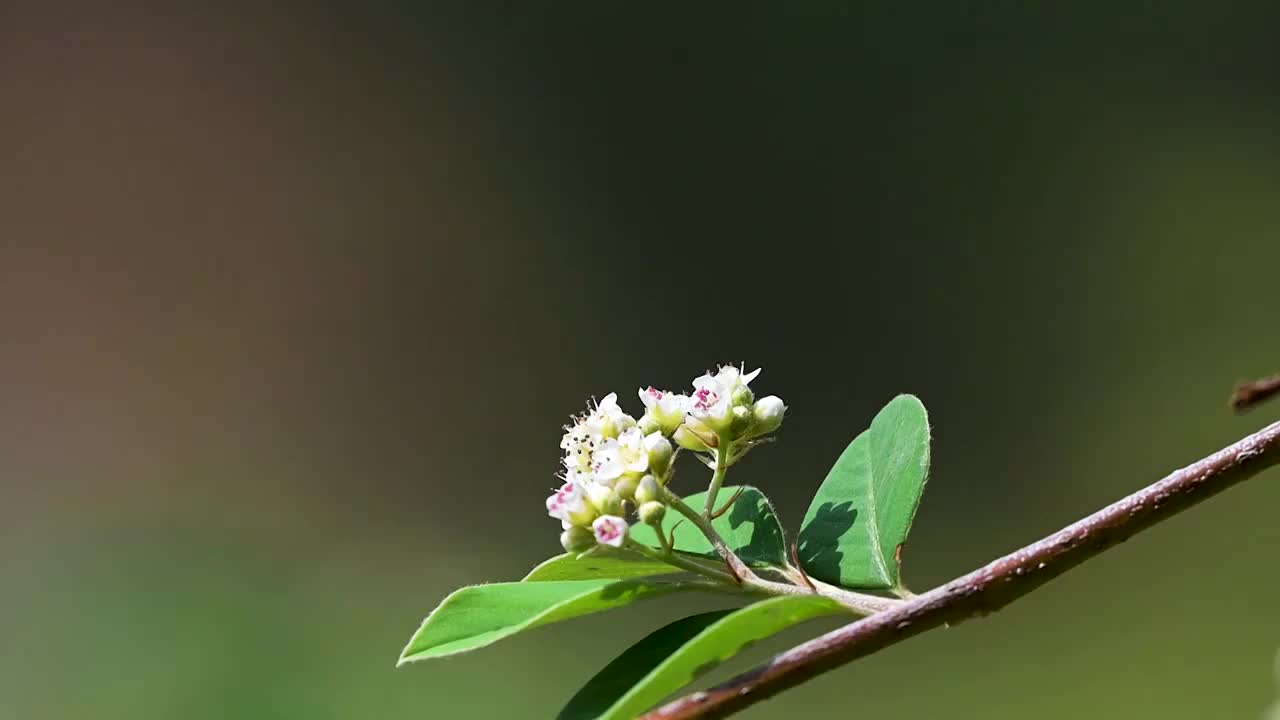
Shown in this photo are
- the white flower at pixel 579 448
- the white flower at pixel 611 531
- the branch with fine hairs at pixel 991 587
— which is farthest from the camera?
the white flower at pixel 579 448

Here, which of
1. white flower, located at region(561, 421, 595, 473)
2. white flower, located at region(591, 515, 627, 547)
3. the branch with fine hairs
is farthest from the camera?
white flower, located at region(561, 421, 595, 473)

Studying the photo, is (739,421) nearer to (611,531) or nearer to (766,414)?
(766,414)

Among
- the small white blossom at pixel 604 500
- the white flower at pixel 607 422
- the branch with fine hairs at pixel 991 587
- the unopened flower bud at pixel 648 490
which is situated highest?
the white flower at pixel 607 422

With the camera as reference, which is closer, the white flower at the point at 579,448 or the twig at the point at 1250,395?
the twig at the point at 1250,395

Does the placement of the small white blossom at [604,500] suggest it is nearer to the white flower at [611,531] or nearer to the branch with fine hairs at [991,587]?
the white flower at [611,531]

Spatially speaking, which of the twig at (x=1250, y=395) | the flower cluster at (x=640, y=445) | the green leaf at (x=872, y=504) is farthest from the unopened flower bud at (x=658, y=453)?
the twig at (x=1250, y=395)

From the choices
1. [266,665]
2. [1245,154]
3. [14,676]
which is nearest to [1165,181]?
[1245,154]

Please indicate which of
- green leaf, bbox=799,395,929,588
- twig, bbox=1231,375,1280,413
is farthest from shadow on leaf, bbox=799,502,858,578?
twig, bbox=1231,375,1280,413

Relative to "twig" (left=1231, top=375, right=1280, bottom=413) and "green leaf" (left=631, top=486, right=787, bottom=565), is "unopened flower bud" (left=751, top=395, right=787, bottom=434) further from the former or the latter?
"twig" (left=1231, top=375, right=1280, bottom=413)
